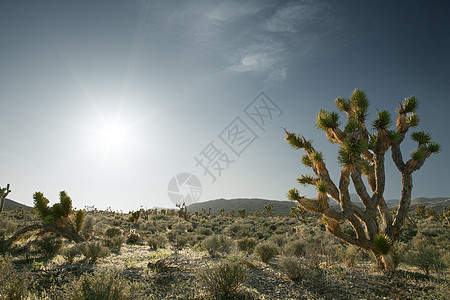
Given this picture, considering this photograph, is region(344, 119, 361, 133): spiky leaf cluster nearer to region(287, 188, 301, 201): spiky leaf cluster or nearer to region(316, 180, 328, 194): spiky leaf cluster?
region(316, 180, 328, 194): spiky leaf cluster

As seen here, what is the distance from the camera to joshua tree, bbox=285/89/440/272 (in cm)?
807

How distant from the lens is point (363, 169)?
9578mm

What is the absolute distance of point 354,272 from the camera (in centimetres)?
737

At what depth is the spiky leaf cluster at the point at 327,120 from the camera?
9.09 meters

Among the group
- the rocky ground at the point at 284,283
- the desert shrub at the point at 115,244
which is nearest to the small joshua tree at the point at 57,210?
the desert shrub at the point at 115,244

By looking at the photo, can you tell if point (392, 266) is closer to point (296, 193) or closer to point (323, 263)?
point (323, 263)

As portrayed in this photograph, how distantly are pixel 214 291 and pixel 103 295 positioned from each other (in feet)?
7.63

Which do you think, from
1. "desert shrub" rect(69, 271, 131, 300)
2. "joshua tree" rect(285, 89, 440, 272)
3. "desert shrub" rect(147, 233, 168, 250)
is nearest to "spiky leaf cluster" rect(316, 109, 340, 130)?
"joshua tree" rect(285, 89, 440, 272)

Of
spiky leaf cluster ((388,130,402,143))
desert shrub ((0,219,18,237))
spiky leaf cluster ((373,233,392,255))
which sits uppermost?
spiky leaf cluster ((388,130,402,143))

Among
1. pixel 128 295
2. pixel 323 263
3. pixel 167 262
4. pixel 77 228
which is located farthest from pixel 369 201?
pixel 77 228

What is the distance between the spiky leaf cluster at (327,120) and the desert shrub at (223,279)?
623 cm

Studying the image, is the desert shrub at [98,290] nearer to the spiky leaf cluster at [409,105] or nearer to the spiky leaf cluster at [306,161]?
the spiky leaf cluster at [306,161]

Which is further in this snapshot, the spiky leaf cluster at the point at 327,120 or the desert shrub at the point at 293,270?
the spiky leaf cluster at the point at 327,120

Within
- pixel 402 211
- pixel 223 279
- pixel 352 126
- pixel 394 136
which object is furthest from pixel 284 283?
pixel 394 136
